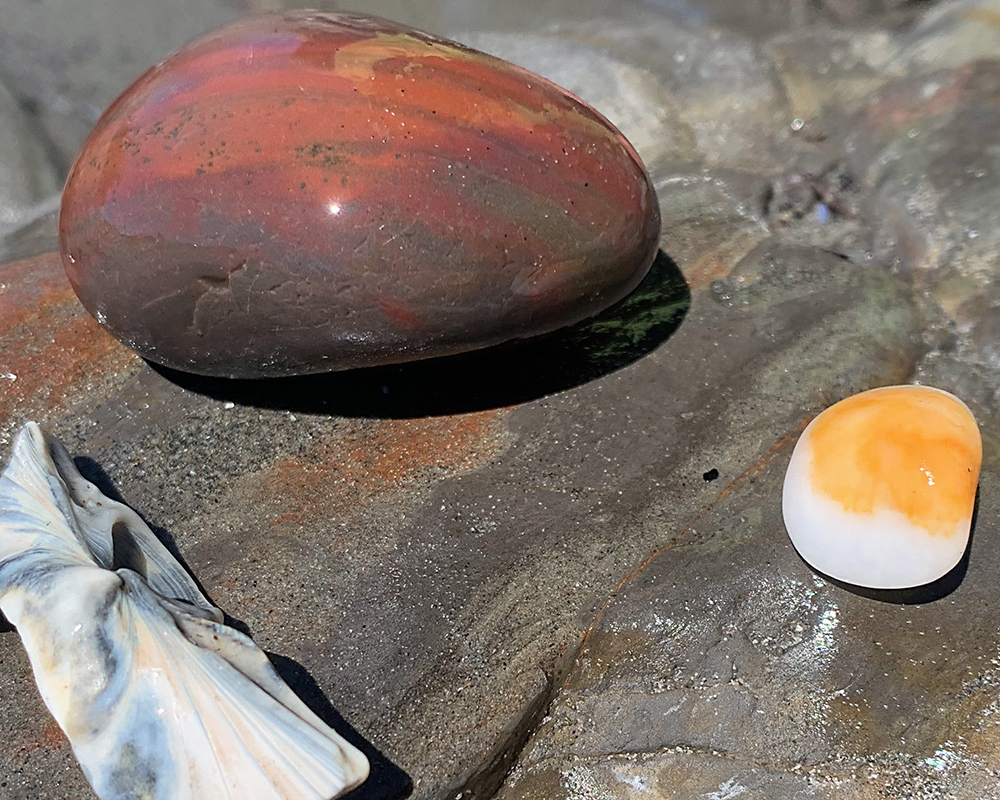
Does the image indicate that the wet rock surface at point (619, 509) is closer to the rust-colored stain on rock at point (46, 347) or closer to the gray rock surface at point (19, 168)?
the rust-colored stain on rock at point (46, 347)

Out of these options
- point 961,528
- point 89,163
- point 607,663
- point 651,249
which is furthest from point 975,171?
point 89,163

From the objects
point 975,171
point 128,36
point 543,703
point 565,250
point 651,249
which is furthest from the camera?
point 128,36

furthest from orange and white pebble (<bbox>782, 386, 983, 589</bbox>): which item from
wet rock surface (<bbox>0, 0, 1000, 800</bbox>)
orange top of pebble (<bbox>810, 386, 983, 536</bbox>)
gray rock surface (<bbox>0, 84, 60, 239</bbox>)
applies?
gray rock surface (<bbox>0, 84, 60, 239</bbox>)

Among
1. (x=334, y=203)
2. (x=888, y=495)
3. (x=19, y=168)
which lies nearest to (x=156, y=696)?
(x=334, y=203)

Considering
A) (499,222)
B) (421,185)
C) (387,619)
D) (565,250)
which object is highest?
(421,185)

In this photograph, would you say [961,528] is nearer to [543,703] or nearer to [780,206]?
[543,703]

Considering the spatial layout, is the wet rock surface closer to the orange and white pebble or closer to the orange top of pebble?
the orange and white pebble
